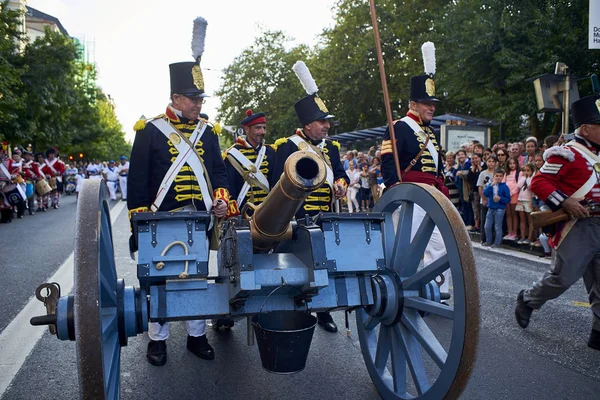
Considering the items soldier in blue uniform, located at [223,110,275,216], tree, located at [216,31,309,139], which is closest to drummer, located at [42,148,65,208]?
soldier in blue uniform, located at [223,110,275,216]

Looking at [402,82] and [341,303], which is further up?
[402,82]

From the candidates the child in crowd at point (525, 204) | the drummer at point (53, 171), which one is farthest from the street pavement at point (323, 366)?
the drummer at point (53, 171)

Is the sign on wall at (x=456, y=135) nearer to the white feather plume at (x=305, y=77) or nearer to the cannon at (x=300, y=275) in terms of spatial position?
the white feather plume at (x=305, y=77)

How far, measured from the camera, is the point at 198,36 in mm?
4152

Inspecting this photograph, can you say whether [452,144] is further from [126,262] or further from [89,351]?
[89,351]

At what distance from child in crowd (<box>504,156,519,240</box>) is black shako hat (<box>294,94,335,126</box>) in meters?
5.55

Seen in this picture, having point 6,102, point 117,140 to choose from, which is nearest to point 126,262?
point 6,102

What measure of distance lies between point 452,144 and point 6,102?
11763 mm

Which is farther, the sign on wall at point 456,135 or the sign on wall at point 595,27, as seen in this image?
the sign on wall at point 456,135

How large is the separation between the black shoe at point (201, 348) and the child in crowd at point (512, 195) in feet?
22.5

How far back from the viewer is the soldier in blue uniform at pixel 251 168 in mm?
5698

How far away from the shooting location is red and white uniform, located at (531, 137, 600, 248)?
436 centimetres

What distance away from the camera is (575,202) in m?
4.30

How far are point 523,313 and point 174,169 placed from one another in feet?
9.85
